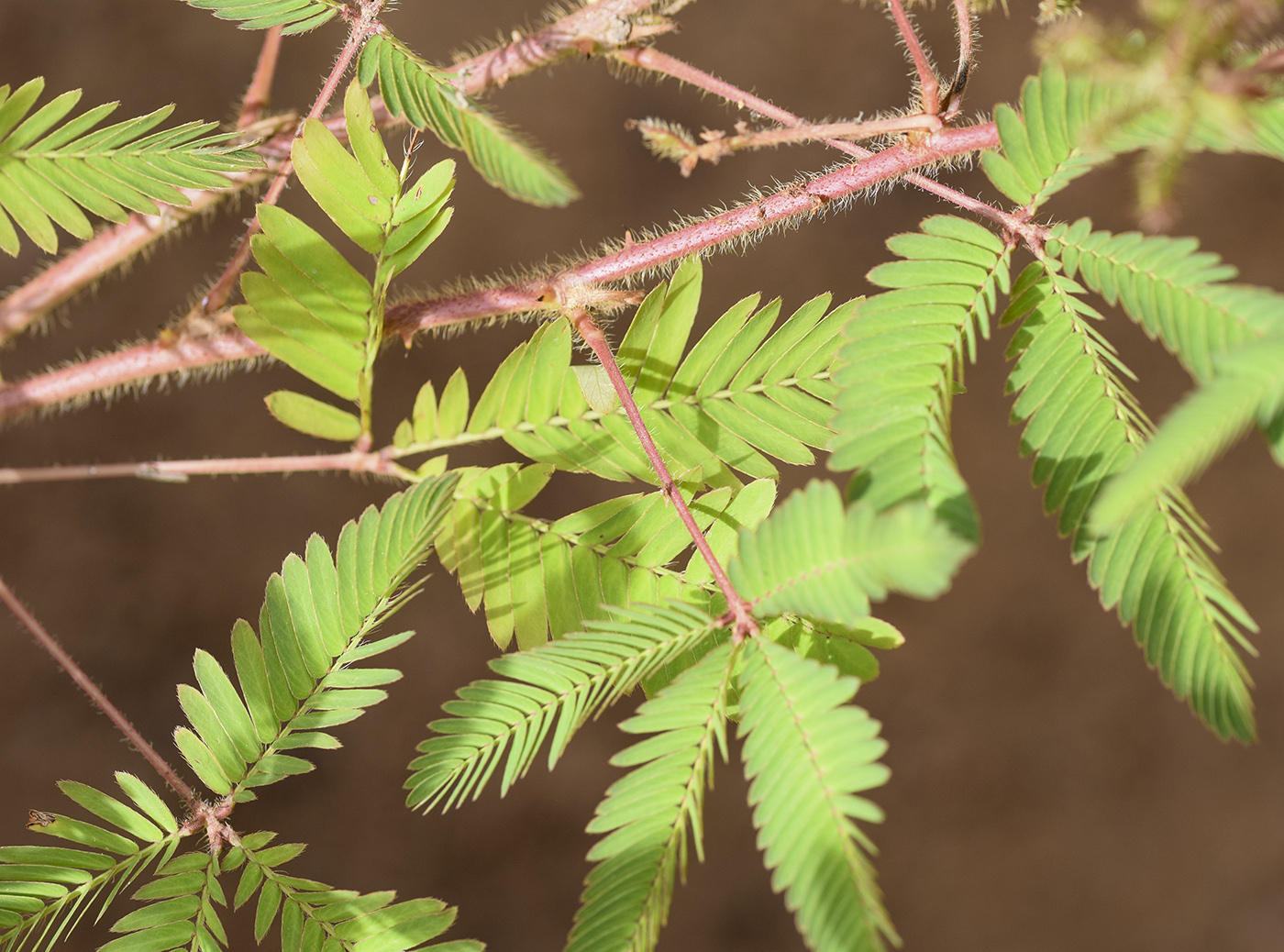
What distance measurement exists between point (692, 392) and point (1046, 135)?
0.52 m

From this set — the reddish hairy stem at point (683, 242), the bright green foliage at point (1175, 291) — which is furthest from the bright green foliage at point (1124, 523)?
the reddish hairy stem at point (683, 242)

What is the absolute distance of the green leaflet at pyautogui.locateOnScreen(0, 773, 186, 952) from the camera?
107cm

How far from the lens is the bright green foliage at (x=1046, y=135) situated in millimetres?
922

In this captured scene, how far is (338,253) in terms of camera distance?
44.9 inches

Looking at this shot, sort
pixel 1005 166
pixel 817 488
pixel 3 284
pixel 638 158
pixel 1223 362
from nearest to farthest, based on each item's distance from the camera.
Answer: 1. pixel 1223 362
2. pixel 817 488
3. pixel 1005 166
4. pixel 3 284
5. pixel 638 158

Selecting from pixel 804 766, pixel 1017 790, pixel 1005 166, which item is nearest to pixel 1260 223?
pixel 1017 790

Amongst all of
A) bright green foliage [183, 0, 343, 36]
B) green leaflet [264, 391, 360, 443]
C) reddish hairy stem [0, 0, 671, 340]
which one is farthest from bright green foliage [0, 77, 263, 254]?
green leaflet [264, 391, 360, 443]

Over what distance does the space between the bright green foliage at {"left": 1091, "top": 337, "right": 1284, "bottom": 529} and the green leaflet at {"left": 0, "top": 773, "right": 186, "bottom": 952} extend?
1.15m

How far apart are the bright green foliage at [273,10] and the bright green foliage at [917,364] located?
796 mm

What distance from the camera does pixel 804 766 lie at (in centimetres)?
87

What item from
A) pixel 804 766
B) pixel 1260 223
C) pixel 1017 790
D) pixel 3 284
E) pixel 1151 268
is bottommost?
pixel 1017 790

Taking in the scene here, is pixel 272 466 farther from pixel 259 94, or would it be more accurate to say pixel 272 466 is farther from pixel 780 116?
pixel 780 116

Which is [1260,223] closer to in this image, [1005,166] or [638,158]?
[638,158]

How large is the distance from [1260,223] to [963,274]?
277cm
